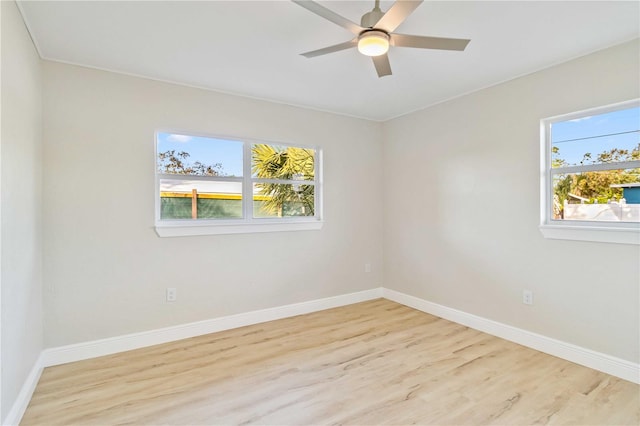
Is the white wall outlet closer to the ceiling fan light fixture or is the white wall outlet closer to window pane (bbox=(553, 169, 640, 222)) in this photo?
the ceiling fan light fixture

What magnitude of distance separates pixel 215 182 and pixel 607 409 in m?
3.53

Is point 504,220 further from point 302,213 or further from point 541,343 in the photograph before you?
point 302,213

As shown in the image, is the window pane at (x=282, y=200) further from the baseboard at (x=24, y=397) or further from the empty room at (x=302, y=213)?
the baseboard at (x=24, y=397)

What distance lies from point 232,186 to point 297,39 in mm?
1700

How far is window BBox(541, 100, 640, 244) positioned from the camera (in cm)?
242

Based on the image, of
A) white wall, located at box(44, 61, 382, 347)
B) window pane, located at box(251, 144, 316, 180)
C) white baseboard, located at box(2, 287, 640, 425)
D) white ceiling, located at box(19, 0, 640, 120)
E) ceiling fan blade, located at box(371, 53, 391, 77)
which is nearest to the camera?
white ceiling, located at box(19, 0, 640, 120)

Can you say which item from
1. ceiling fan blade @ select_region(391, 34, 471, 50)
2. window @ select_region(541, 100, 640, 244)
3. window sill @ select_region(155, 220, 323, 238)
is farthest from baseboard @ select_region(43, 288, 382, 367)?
ceiling fan blade @ select_region(391, 34, 471, 50)

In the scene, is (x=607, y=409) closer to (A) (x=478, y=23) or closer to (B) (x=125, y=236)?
(A) (x=478, y=23)

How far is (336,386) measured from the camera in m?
2.28

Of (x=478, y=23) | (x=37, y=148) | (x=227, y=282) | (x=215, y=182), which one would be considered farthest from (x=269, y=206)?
(x=478, y=23)

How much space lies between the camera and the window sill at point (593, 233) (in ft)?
7.66

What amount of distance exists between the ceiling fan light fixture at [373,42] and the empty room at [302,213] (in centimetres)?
1

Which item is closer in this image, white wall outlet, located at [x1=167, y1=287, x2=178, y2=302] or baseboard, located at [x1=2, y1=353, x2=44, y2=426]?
baseboard, located at [x1=2, y1=353, x2=44, y2=426]

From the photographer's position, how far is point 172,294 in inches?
120
